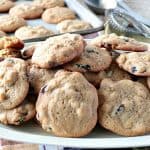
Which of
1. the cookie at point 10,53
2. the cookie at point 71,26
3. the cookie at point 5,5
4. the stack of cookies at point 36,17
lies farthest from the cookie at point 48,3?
the cookie at point 10,53

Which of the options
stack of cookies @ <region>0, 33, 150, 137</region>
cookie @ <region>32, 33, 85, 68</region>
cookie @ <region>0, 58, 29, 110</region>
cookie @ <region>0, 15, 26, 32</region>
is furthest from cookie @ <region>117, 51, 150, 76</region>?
cookie @ <region>0, 15, 26, 32</region>

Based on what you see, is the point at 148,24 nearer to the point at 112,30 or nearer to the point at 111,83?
the point at 112,30

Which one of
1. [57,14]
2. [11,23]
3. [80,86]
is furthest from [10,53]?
[57,14]

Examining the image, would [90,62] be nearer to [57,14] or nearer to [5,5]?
[57,14]

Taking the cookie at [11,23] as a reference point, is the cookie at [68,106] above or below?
above

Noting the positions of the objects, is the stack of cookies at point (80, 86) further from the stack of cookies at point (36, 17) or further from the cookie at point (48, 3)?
the cookie at point (48, 3)

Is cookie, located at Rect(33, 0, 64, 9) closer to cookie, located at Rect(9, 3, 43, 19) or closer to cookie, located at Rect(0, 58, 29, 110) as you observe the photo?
cookie, located at Rect(9, 3, 43, 19)

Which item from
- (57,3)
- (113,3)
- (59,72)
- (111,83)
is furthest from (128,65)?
(57,3)
